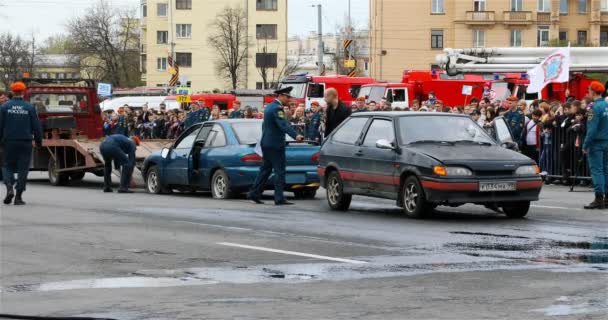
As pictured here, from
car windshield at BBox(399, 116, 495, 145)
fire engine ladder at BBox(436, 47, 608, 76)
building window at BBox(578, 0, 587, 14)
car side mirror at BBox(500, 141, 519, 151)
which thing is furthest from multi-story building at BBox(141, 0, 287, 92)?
car windshield at BBox(399, 116, 495, 145)

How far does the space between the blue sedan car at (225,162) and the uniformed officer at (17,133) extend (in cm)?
335

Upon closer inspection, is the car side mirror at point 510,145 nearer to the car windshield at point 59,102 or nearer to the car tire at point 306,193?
the car tire at point 306,193

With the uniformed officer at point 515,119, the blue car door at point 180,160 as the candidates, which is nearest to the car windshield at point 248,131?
the blue car door at point 180,160

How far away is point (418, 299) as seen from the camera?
8.75 m

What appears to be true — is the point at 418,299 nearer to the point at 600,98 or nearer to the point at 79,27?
the point at 600,98

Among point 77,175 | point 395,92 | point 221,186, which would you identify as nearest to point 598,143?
point 221,186

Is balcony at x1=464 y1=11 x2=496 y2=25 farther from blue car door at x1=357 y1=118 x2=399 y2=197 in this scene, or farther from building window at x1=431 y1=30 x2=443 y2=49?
blue car door at x1=357 y1=118 x2=399 y2=197

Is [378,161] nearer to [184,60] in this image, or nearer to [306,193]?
[306,193]

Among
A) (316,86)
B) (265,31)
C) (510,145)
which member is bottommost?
(510,145)

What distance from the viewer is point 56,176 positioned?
27.1 metres

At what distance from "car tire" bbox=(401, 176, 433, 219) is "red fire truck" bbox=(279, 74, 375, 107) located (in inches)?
1340

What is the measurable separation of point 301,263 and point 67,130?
709 inches

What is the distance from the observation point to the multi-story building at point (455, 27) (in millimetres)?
97312

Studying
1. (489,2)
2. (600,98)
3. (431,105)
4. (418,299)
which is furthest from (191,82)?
(418,299)
